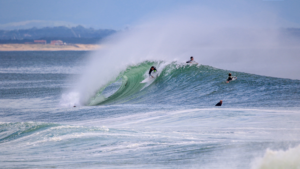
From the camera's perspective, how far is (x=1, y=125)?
12.0 m

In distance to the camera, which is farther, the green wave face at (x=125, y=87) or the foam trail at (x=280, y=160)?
the green wave face at (x=125, y=87)

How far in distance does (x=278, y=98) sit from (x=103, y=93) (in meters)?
12.7

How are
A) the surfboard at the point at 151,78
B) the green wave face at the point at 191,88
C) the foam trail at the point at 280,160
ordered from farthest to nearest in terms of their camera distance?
the surfboard at the point at 151,78, the green wave face at the point at 191,88, the foam trail at the point at 280,160

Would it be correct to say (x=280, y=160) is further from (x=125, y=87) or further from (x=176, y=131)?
(x=125, y=87)

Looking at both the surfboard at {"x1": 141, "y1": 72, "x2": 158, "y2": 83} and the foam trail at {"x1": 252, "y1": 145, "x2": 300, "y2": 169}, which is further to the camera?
the surfboard at {"x1": 141, "y1": 72, "x2": 158, "y2": 83}

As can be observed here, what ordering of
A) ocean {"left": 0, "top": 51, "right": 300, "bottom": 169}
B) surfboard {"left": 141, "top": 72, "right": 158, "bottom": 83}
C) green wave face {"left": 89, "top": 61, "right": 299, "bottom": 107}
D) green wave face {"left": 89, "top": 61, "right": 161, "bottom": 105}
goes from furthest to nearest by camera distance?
surfboard {"left": 141, "top": 72, "right": 158, "bottom": 83}, green wave face {"left": 89, "top": 61, "right": 161, "bottom": 105}, green wave face {"left": 89, "top": 61, "right": 299, "bottom": 107}, ocean {"left": 0, "top": 51, "right": 300, "bottom": 169}

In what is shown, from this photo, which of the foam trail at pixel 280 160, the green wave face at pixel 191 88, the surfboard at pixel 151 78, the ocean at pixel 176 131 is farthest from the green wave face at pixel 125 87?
the foam trail at pixel 280 160

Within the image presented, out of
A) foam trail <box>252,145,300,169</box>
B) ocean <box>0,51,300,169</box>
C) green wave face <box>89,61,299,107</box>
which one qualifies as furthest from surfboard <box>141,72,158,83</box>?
foam trail <box>252,145,300,169</box>

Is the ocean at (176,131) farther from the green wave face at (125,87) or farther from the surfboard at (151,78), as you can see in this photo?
the surfboard at (151,78)

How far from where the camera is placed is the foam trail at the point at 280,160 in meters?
6.42

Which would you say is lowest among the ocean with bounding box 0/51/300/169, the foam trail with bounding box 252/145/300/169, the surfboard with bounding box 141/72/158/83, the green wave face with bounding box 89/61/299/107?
the foam trail with bounding box 252/145/300/169

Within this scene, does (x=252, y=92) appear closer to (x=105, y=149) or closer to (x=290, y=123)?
(x=290, y=123)

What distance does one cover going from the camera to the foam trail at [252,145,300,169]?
6.42 m

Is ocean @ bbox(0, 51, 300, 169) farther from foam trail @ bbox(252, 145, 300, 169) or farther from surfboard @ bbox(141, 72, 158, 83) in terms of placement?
surfboard @ bbox(141, 72, 158, 83)
